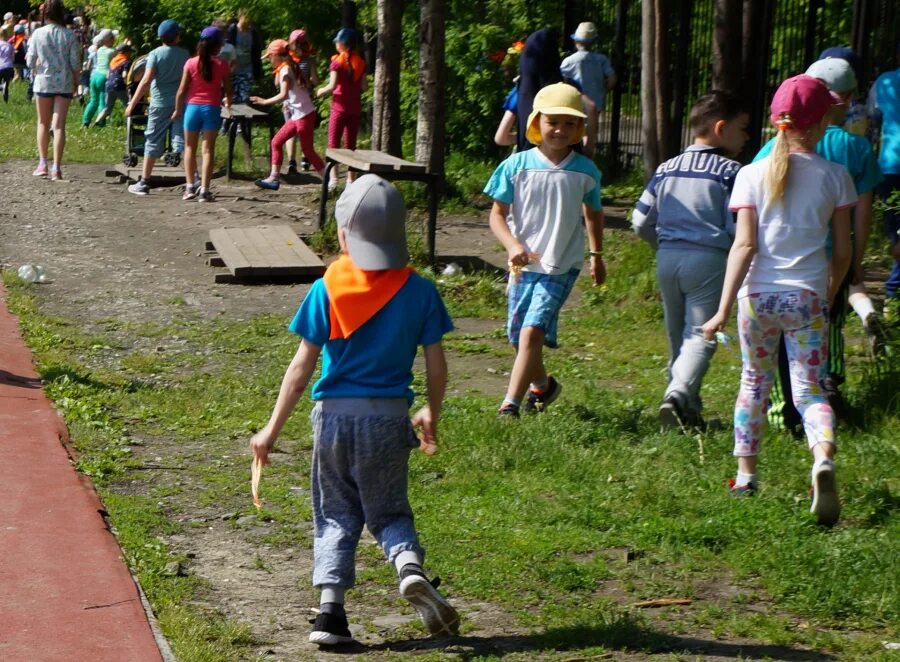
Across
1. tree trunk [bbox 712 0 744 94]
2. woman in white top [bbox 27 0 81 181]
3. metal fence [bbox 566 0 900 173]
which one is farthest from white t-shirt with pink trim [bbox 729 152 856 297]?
woman in white top [bbox 27 0 81 181]

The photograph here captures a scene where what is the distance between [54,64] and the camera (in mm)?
16281

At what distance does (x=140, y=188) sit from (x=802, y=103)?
12.1m

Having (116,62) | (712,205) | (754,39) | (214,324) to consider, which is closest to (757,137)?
(754,39)

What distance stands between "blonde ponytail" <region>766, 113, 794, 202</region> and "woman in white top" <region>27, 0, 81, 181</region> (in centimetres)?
1202

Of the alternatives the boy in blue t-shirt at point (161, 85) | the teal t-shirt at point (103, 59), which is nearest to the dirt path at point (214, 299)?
the boy in blue t-shirt at point (161, 85)

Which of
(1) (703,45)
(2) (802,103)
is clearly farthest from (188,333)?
(1) (703,45)

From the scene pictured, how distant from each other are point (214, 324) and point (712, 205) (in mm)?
4600

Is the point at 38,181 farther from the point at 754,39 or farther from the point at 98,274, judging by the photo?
the point at 754,39

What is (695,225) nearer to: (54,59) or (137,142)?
(54,59)

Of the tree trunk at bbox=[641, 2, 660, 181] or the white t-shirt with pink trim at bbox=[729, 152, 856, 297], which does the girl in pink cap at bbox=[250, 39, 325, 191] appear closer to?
the tree trunk at bbox=[641, 2, 660, 181]

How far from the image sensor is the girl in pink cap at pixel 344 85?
55.9ft

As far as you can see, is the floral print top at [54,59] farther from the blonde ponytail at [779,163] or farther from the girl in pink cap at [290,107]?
the blonde ponytail at [779,163]

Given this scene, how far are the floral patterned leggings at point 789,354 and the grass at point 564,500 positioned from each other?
1.10 feet

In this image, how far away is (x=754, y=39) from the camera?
14453 mm
